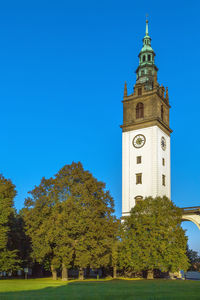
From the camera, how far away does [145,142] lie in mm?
64688

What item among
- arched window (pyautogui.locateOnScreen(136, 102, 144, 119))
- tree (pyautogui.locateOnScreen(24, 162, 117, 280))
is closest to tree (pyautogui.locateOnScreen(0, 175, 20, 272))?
tree (pyautogui.locateOnScreen(24, 162, 117, 280))

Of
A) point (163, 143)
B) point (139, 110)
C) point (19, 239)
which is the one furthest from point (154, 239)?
point (139, 110)

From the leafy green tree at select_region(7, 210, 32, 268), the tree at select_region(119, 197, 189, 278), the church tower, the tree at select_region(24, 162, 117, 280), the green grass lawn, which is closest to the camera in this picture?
the green grass lawn

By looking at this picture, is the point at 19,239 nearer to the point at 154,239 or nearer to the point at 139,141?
the point at 154,239

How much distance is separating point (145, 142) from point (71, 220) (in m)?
25.9

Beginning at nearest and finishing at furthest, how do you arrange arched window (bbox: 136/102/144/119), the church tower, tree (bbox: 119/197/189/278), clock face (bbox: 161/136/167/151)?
tree (bbox: 119/197/189/278) < the church tower < clock face (bbox: 161/136/167/151) < arched window (bbox: 136/102/144/119)

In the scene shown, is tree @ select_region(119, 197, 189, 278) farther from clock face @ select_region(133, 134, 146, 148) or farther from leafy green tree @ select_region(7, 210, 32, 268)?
clock face @ select_region(133, 134, 146, 148)

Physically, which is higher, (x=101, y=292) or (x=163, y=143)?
(x=163, y=143)

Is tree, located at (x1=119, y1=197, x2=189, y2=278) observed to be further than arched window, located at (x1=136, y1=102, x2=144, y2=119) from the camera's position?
No

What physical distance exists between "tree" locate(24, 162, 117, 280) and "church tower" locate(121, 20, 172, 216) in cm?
1530

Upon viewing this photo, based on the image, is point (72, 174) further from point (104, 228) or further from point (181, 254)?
point (181, 254)

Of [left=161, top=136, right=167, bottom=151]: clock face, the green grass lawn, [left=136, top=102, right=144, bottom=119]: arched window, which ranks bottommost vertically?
the green grass lawn

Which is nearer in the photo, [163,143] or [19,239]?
[19,239]

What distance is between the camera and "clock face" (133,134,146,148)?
65.0 metres
